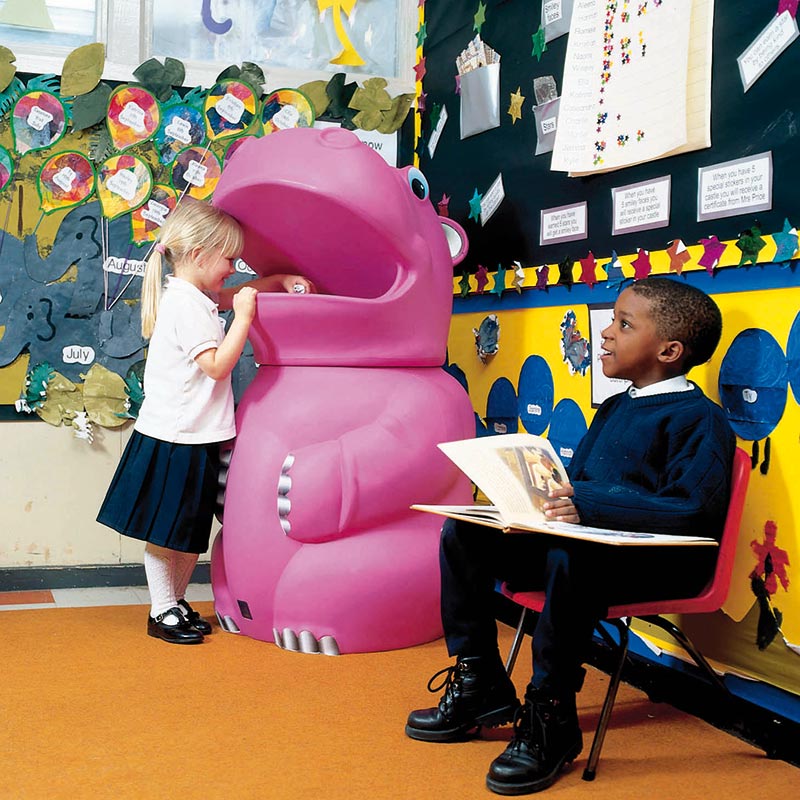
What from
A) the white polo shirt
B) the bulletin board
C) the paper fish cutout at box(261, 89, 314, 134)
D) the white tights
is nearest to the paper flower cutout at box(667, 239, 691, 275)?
the bulletin board

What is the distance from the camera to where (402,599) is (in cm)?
263

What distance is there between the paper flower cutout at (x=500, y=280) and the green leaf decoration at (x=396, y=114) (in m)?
0.78

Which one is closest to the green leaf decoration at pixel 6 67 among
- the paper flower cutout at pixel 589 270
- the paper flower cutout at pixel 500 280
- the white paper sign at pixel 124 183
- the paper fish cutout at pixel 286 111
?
the white paper sign at pixel 124 183

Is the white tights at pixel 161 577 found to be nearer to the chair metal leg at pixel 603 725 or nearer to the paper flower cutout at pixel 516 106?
the chair metal leg at pixel 603 725

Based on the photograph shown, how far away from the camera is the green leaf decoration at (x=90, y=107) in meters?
3.22

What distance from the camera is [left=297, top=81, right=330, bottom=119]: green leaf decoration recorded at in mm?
3480

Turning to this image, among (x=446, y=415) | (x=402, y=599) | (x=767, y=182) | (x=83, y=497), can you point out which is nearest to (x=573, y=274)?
(x=446, y=415)

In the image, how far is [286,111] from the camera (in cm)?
347

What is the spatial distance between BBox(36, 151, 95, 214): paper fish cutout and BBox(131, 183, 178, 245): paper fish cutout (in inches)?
6.3

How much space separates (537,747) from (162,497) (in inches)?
49.9

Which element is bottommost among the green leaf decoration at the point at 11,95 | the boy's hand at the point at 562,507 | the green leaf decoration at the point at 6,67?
the boy's hand at the point at 562,507

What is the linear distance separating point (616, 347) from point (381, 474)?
0.71 m

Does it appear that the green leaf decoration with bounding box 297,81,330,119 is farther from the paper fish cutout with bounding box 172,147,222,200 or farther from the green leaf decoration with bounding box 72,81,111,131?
→ the green leaf decoration with bounding box 72,81,111,131

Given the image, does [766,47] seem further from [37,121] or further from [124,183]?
[37,121]
